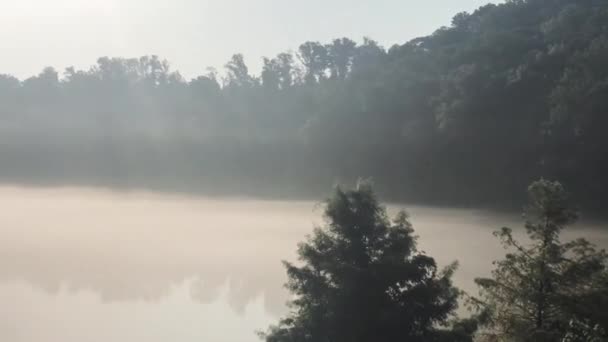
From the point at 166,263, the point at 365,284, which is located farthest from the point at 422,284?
the point at 166,263

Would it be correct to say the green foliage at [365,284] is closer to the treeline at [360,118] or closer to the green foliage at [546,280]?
the green foliage at [546,280]

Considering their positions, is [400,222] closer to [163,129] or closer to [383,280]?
[383,280]

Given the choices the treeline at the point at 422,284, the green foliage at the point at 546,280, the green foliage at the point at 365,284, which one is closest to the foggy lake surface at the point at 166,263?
the green foliage at the point at 365,284

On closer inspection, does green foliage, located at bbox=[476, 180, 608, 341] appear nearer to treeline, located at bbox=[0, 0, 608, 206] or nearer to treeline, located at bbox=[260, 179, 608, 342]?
treeline, located at bbox=[260, 179, 608, 342]

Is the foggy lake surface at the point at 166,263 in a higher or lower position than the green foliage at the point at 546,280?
lower

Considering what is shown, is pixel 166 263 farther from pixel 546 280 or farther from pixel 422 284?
pixel 546 280

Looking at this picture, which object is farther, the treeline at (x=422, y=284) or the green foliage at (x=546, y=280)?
the treeline at (x=422, y=284)

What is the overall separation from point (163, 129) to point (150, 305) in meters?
43.4

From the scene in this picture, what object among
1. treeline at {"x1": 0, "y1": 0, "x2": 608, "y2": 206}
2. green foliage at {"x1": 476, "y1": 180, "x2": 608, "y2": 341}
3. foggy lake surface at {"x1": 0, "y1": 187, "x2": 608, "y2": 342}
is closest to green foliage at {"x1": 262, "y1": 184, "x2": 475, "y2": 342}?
foggy lake surface at {"x1": 0, "y1": 187, "x2": 608, "y2": 342}

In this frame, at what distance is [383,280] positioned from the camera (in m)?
7.59

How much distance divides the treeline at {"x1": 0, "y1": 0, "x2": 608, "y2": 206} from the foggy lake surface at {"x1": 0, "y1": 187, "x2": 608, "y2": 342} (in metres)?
3.61

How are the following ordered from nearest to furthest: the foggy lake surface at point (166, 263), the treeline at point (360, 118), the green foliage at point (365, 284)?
the green foliage at point (365, 284) < the foggy lake surface at point (166, 263) < the treeline at point (360, 118)

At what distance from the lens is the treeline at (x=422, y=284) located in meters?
5.92

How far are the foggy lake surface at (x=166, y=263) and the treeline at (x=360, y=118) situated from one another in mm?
3605
